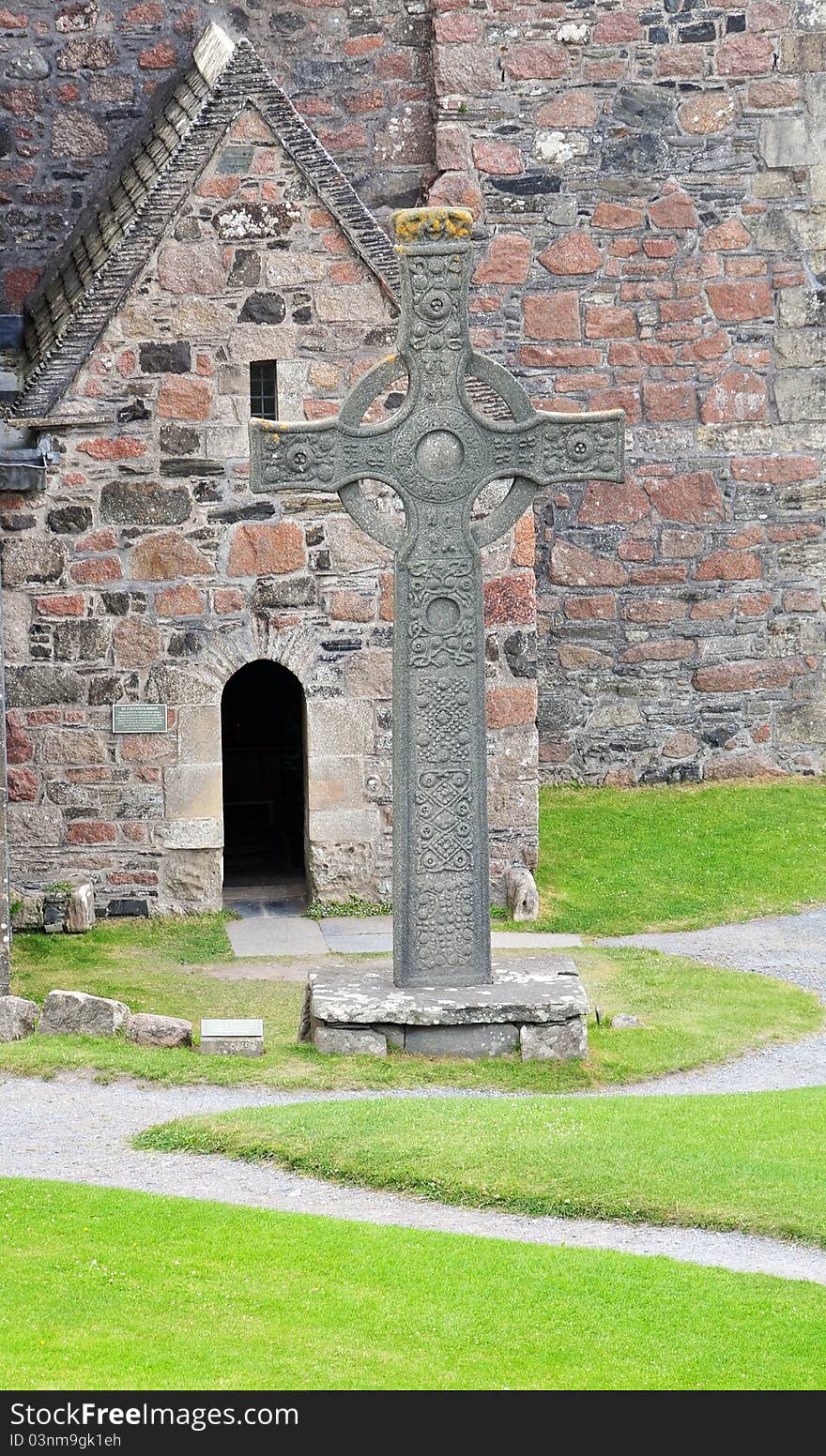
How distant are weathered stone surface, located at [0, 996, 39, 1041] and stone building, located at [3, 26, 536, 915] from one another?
3691 millimetres

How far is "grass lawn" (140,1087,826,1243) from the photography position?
791 centimetres

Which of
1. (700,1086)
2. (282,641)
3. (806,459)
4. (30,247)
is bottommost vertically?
(700,1086)

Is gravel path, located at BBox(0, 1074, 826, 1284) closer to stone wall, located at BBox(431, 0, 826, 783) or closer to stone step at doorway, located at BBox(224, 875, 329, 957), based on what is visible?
stone step at doorway, located at BBox(224, 875, 329, 957)

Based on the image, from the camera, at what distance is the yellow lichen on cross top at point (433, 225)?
10.2 metres

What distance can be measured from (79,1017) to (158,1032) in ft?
1.38

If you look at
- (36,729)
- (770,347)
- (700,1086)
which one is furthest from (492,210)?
(700,1086)

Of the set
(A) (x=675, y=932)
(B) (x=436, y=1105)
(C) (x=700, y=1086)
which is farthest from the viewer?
(A) (x=675, y=932)

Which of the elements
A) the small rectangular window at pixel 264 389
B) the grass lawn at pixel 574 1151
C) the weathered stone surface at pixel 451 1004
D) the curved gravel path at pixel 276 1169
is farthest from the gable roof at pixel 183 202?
the grass lawn at pixel 574 1151

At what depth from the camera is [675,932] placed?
46.6ft

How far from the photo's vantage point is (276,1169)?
332 inches

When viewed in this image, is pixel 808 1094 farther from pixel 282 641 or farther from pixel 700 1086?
pixel 282 641

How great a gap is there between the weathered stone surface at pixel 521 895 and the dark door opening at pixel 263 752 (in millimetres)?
3522

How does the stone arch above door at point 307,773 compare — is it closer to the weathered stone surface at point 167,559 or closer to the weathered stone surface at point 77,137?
the weathered stone surface at point 167,559

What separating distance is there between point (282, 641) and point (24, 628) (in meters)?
1.73
